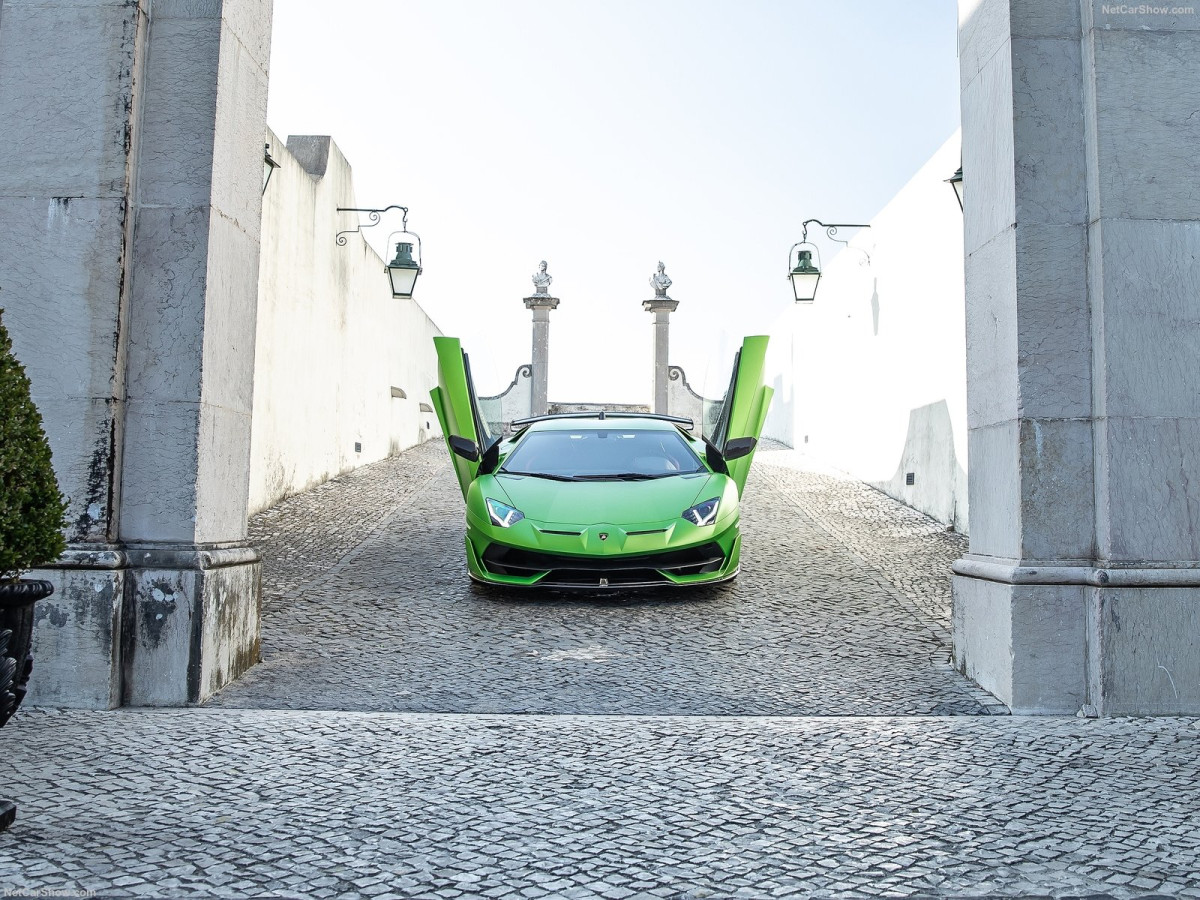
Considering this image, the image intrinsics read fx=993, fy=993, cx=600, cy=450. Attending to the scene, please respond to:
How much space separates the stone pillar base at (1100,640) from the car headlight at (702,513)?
98.5 inches

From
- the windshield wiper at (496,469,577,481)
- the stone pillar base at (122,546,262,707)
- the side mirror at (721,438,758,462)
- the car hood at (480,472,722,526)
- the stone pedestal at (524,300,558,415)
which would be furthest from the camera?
the stone pedestal at (524,300,558,415)

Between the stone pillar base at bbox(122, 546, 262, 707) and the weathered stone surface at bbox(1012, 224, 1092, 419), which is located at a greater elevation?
the weathered stone surface at bbox(1012, 224, 1092, 419)

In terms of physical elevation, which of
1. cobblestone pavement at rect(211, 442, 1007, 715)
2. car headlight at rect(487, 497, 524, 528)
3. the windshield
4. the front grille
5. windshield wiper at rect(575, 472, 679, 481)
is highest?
the windshield

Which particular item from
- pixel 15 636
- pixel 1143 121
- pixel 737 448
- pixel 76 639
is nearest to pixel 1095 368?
pixel 1143 121

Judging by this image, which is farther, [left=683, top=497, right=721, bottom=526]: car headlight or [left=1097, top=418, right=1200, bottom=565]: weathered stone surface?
[left=683, top=497, right=721, bottom=526]: car headlight

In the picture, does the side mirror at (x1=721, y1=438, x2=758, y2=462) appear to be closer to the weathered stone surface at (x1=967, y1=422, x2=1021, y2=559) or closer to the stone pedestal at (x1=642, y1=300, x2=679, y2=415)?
the weathered stone surface at (x1=967, y1=422, x2=1021, y2=559)

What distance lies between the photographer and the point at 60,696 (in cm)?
428

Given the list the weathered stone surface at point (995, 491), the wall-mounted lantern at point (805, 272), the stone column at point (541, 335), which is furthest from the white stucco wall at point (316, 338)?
the weathered stone surface at point (995, 491)

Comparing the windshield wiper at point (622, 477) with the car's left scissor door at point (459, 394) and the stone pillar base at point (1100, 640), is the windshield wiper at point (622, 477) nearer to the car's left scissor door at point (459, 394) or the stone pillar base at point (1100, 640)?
the car's left scissor door at point (459, 394)

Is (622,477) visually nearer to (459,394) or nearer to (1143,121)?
(459,394)

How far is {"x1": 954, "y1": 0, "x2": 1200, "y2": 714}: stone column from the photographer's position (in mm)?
4332

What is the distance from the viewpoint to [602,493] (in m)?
7.00

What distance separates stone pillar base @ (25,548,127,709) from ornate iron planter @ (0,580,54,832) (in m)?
1.15

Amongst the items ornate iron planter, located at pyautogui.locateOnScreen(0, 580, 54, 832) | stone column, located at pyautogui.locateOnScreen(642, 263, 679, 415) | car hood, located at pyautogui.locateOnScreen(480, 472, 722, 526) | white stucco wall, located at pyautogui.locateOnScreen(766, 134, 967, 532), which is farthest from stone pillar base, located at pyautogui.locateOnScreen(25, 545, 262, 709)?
stone column, located at pyautogui.locateOnScreen(642, 263, 679, 415)
